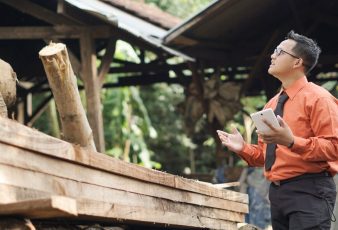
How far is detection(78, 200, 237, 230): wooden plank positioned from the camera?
12.0ft

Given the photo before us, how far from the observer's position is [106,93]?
2144cm

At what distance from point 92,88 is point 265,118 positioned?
5.65 m

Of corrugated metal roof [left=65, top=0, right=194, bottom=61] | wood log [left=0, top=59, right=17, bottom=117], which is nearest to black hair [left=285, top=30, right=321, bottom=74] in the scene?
wood log [left=0, top=59, right=17, bottom=117]

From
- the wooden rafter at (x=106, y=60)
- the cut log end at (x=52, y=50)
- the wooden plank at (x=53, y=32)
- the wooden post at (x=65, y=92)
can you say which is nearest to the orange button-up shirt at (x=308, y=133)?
the wooden post at (x=65, y=92)

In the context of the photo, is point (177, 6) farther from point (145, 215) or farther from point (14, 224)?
point (14, 224)

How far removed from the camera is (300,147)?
13.8 feet

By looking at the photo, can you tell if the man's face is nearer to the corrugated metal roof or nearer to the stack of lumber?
the stack of lumber

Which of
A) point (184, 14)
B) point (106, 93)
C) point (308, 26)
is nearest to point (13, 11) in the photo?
point (308, 26)

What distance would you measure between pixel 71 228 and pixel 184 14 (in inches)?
850

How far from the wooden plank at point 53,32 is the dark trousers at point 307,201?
576cm

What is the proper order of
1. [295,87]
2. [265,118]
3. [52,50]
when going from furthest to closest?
[295,87] → [265,118] → [52,50]

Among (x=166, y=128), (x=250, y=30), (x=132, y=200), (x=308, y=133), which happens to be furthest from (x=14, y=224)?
(x=166, y=128)

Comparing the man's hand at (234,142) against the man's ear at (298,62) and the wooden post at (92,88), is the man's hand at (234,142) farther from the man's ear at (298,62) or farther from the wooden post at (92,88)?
the wooden post at (92,88)

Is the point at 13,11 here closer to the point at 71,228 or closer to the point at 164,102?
the point at 71,228
